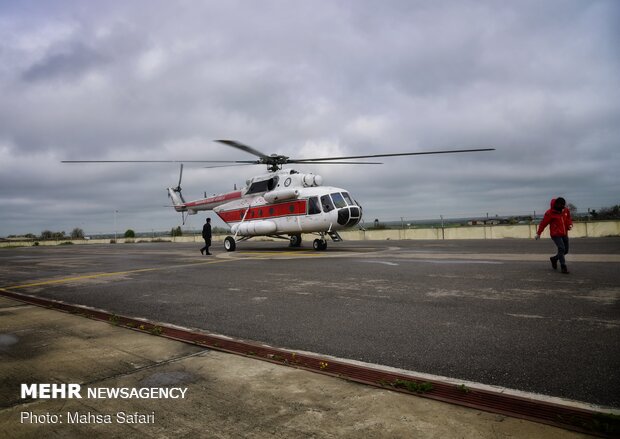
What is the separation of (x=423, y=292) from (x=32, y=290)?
9.38m

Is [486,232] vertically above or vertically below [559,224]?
below

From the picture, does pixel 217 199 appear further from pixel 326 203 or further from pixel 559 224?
pixel 559 224

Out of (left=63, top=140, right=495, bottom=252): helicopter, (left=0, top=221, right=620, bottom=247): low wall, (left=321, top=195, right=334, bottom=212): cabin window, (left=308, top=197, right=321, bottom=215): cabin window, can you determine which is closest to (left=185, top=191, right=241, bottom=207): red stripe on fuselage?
(left=63, top=140, right=495, bottom=252): helicopter

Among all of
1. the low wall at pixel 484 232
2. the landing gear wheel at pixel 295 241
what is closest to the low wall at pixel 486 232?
the low wall at pixel 484 232

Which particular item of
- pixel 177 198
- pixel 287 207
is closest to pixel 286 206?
pixel 287 207

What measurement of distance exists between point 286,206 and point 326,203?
2.35m

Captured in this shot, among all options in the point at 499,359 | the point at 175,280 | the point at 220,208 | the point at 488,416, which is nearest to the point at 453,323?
the point at 499,359

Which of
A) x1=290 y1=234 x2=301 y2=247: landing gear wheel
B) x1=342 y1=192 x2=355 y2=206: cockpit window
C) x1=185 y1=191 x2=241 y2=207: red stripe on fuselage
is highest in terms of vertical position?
x1=185 y1=191 x2=241 y2=207: red stripe on fuselage

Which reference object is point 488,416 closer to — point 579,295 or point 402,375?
point 402,375

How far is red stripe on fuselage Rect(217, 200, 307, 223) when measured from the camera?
19.3 metres

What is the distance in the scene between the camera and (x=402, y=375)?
12.4ft

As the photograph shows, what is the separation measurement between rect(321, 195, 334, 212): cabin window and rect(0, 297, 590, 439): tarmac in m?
13.8

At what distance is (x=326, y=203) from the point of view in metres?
18.4

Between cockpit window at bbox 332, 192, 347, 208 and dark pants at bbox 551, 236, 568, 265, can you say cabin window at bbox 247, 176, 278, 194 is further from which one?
dark pants at bbox 551, 236, 568, 265
